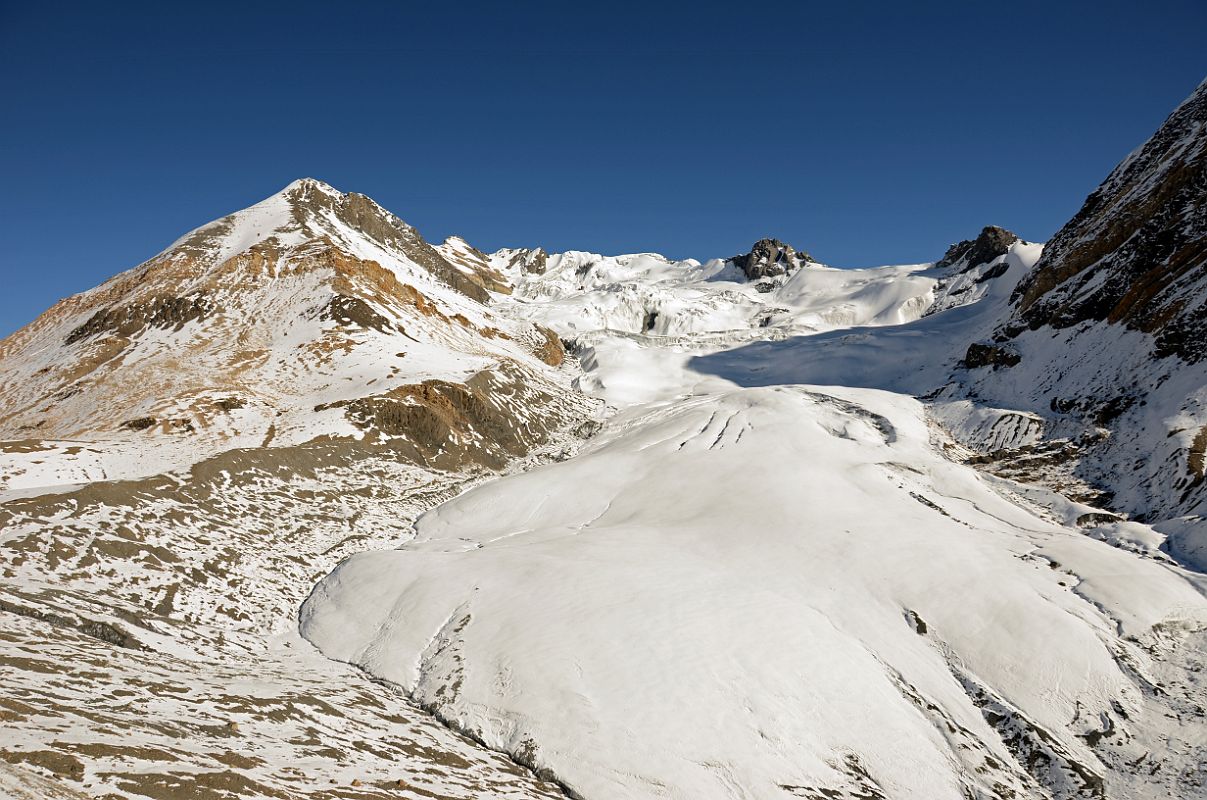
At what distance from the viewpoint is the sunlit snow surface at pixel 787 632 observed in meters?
15.6

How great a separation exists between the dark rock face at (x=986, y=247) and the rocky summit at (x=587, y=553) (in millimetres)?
54734

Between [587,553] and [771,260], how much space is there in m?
140

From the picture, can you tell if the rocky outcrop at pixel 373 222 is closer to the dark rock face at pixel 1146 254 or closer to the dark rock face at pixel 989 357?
the dark rock face at pixel 989 357

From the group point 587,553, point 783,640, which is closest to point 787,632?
point 783,640

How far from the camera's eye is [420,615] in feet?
67.4

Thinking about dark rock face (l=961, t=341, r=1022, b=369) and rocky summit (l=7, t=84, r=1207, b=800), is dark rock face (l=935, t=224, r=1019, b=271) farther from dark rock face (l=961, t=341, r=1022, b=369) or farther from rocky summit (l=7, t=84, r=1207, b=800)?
dark rock face (l=961, t=341, r=1022, b=369)

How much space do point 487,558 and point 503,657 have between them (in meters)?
6.15

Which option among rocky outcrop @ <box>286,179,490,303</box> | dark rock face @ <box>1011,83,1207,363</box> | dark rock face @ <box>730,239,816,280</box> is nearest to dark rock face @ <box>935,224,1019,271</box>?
dark rock face @ <box>730,239,816,280</box>

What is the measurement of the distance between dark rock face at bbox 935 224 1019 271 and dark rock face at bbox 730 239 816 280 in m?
36.8

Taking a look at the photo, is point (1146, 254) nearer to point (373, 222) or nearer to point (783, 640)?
point (783, 640)

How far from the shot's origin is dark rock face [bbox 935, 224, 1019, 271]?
109m

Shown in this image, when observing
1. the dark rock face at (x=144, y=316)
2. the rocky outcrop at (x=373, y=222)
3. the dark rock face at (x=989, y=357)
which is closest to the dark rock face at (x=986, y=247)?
the dark rock face at (x=989, y=357)

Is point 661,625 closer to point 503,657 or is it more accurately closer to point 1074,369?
point 503,657

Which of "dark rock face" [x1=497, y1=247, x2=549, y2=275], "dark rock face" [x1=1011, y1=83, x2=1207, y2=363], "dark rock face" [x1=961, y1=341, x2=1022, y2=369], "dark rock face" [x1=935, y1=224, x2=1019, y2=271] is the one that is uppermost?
"dark rock face" [x1=497, y1=247, x2=549, y2=275]
